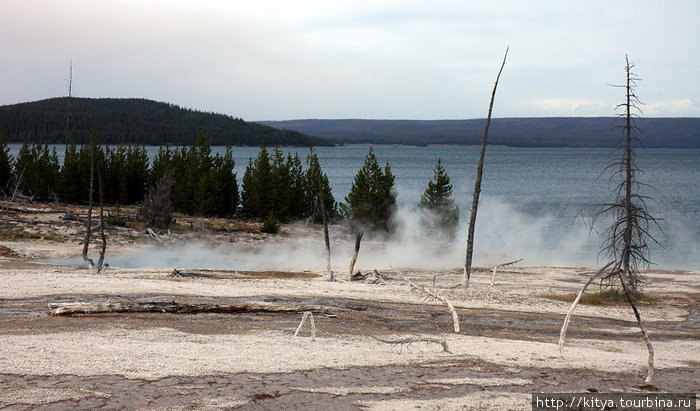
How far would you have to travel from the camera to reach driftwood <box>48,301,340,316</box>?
54.3ft

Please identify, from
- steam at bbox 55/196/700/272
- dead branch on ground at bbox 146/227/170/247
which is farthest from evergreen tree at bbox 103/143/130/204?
dead branch on ground at bbox 146/227/170/247

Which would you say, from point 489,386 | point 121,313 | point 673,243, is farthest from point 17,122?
point 489,386

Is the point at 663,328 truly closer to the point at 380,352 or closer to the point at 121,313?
the point at 380,352

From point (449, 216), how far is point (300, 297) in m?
28.9

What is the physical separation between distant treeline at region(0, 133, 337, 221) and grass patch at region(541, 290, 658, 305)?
30645 mm

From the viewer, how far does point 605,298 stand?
77.6 feet

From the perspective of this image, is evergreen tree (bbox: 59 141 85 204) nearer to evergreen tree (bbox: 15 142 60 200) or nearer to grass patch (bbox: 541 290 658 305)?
evergreen tree (bbox: 15 142 60 200)

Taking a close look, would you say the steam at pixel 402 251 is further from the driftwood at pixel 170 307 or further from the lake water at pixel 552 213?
the driftwood at pixel 170 307

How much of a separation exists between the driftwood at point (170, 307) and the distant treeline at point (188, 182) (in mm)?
33572

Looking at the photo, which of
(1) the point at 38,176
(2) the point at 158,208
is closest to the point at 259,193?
(2) the point at 158,208

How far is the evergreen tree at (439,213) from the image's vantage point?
160 ft

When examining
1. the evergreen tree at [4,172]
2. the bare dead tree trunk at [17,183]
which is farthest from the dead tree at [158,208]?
the evergreen tree at [4,172]

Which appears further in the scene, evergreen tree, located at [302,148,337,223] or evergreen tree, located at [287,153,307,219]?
evergreen tree, located at [287,153,307,219]

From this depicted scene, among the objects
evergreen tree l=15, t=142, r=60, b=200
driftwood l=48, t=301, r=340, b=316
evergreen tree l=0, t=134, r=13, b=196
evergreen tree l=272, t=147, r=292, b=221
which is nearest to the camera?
driftwood l=48, t=301, r=340, b=316
